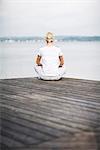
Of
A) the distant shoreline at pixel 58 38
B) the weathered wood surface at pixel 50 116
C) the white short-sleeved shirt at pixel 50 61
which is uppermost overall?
the white short-sleeved shirt at pixel 50 61

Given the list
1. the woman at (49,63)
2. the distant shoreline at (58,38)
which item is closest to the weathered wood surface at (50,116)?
the woman at (49,63)

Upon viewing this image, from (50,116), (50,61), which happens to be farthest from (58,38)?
(50,116)

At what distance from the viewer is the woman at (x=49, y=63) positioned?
5289mm

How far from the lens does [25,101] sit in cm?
381

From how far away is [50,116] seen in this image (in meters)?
3.13

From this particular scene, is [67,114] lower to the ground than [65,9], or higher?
lower

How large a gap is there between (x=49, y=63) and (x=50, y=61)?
0.11 ft

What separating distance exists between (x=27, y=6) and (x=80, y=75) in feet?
19.9

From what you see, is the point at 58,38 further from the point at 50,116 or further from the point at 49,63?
the point at 50,116

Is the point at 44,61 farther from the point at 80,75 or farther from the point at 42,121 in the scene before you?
the point at 42,121

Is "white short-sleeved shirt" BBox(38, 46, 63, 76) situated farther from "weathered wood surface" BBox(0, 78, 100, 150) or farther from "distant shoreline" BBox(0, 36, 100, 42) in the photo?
"distant shoreline" BBox(0, 36, 100, 42)

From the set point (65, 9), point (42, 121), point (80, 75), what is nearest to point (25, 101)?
point (42, 121)

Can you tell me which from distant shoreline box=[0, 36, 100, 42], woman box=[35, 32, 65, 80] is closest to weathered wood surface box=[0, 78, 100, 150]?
woman box=[35, 32, 65, 80]

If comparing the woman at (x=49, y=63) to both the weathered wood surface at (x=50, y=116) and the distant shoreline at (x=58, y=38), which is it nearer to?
the weathered wood surface at (x=50, y=116)
